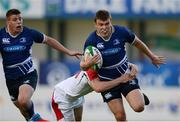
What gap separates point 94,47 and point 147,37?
51.5 feet

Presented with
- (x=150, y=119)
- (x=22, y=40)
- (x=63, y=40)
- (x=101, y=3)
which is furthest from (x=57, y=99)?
(x=63, y=40)

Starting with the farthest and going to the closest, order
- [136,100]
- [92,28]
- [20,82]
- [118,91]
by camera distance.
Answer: [92,28] → [20,82] → [118,91] → [136,100]

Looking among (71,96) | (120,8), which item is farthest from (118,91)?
(120,8)

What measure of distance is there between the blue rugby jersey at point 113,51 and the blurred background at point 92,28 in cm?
736

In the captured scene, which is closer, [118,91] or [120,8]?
[118,91]

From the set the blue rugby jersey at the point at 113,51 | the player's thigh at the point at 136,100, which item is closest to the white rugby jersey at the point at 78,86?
the blue rugby jersey at the point at 113,51

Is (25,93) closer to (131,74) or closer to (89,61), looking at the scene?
(89,61)

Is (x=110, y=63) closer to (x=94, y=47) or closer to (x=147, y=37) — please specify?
(x=94, y=47)

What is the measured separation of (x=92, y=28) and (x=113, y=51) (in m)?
15.1

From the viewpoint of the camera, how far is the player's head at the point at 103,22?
527 inches

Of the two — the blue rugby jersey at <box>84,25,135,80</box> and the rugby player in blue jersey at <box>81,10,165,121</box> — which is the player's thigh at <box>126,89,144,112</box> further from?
the blue rugby jersey at <box>84,25,135,80</box>

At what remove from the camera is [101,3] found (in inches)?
1060

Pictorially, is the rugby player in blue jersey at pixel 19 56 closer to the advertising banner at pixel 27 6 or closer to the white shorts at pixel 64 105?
the white shorts at pixel 64 105

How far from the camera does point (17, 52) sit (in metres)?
14.6
